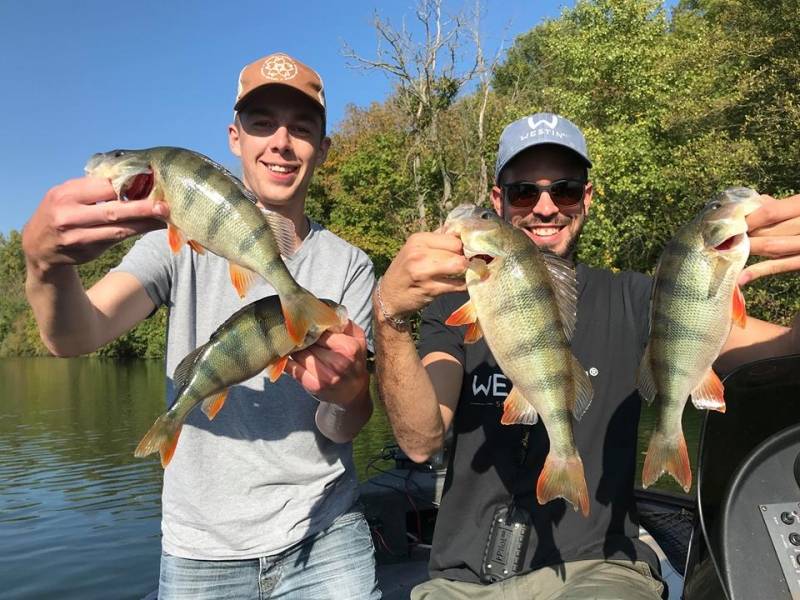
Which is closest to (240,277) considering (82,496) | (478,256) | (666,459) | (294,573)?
(478,256)

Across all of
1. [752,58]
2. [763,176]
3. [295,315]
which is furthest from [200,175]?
[752,58]

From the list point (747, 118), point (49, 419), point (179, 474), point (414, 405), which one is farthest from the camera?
point (49, 419)

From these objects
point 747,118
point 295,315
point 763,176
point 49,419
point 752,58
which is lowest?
point 49,419

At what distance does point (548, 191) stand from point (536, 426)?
125 cm

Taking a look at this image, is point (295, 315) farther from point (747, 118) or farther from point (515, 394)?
point (747, 118)

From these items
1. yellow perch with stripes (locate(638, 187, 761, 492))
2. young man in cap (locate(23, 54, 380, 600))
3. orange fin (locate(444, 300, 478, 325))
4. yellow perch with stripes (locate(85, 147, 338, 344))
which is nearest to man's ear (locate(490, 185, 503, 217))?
young man in cap (locate(23, 54, 380, 600))

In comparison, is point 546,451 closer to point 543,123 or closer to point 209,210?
point 543,123

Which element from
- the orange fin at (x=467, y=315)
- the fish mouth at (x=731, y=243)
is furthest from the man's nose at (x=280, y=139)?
the fish mouth at (x=731, y=243)

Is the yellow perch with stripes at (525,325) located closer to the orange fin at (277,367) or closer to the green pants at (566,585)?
the green pants at (566,585)

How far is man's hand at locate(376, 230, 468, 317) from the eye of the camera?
239 cm

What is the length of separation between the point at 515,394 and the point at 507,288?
426 millimetres

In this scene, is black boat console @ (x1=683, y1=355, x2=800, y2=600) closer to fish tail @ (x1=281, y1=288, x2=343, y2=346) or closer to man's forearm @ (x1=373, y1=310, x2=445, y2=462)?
man's forearm @ (x1=373, y1=310, x2=445, y2=462)

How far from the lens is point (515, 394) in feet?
8.34

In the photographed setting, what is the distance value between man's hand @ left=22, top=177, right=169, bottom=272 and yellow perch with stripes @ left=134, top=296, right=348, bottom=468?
24.6 inches
